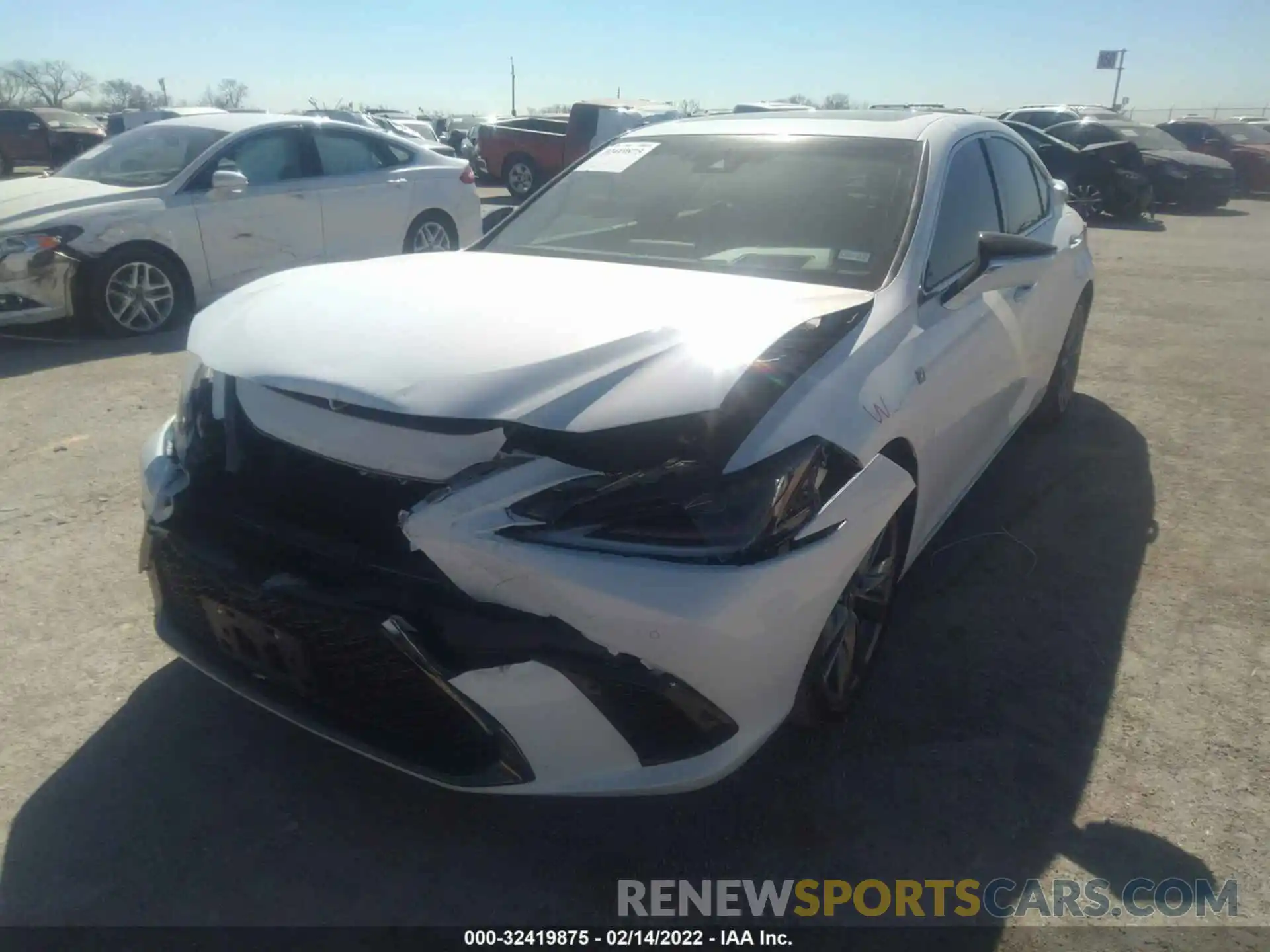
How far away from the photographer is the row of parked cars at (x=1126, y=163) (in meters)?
14.8

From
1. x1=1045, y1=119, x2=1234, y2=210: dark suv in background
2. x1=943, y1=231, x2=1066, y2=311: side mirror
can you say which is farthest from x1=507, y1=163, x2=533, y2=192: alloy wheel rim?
x1=943, y1=231, x2=1066, y2=311: side mirror

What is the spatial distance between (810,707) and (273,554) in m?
1.34

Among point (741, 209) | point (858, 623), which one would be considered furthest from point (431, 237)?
point (858, 623)

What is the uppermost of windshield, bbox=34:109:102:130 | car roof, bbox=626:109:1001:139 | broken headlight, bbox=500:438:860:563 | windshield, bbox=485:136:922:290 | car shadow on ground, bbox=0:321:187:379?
car roof, bbox=626:109:1001:139

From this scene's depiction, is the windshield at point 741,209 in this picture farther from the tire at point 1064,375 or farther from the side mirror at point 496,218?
the tire at point 1064,375

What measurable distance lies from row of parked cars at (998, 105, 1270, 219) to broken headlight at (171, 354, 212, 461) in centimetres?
1221

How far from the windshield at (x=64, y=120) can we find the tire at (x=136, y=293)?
20.0m

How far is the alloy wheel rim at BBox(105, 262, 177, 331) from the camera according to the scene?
625 centimetres

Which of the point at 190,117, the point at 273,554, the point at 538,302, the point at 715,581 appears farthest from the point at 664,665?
the point at 190,117

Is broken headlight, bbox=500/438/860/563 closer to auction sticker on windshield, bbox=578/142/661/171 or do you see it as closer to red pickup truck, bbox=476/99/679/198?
auction sticker on windshield, bbox=578/142/661/171

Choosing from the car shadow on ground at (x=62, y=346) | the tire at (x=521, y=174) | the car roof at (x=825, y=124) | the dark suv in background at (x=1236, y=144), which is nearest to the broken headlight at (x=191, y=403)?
the car roof at (x=825, y=124)

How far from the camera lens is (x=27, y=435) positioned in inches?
179

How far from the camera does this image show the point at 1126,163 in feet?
48.8

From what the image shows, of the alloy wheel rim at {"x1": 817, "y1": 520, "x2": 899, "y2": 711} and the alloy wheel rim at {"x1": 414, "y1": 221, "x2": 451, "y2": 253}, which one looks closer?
the alloy wheel rim at {"x1": 817, "y1": 520, "x2": 899, "y2": 711}
